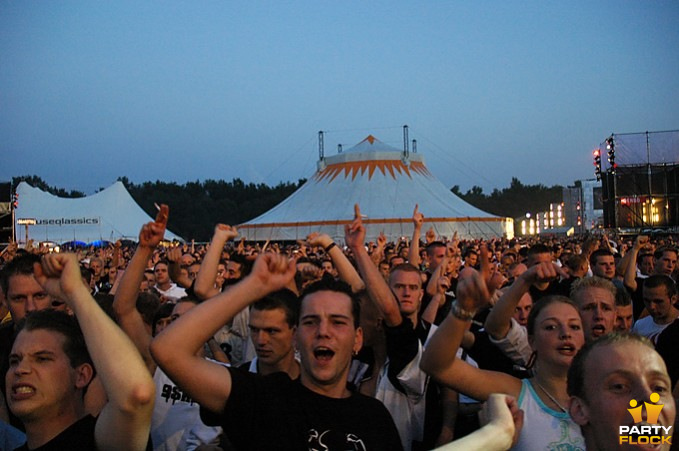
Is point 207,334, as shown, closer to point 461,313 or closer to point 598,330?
point 461,313

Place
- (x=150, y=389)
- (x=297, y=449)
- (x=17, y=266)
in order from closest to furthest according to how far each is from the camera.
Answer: (x=150, y=389) → (x=297, y=449) → (x=17, y=266)

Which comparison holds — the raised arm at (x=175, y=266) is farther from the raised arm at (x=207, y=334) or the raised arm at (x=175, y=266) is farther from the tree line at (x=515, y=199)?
the tree line at (x=515, y=199)

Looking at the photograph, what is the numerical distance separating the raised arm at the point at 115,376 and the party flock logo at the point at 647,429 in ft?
4.52

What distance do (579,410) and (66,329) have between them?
182cm

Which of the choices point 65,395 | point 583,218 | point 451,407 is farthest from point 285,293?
point 583,218

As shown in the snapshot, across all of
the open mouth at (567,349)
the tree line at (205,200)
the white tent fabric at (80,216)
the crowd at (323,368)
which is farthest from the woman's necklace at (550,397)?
the tree line at (205,200)

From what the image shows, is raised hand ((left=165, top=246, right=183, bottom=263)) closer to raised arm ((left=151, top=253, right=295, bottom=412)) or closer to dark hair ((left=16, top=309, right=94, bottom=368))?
dark hair ((left=16, top=309, right=94, bottom=368))

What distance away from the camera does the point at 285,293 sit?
→ 11.4 feet

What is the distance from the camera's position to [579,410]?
201cm

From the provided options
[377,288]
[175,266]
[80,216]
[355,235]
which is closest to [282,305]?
[377,288]

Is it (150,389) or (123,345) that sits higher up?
(123,345)

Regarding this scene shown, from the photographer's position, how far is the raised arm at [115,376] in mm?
1780

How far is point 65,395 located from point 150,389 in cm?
62

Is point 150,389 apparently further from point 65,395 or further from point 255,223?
point 255,223
